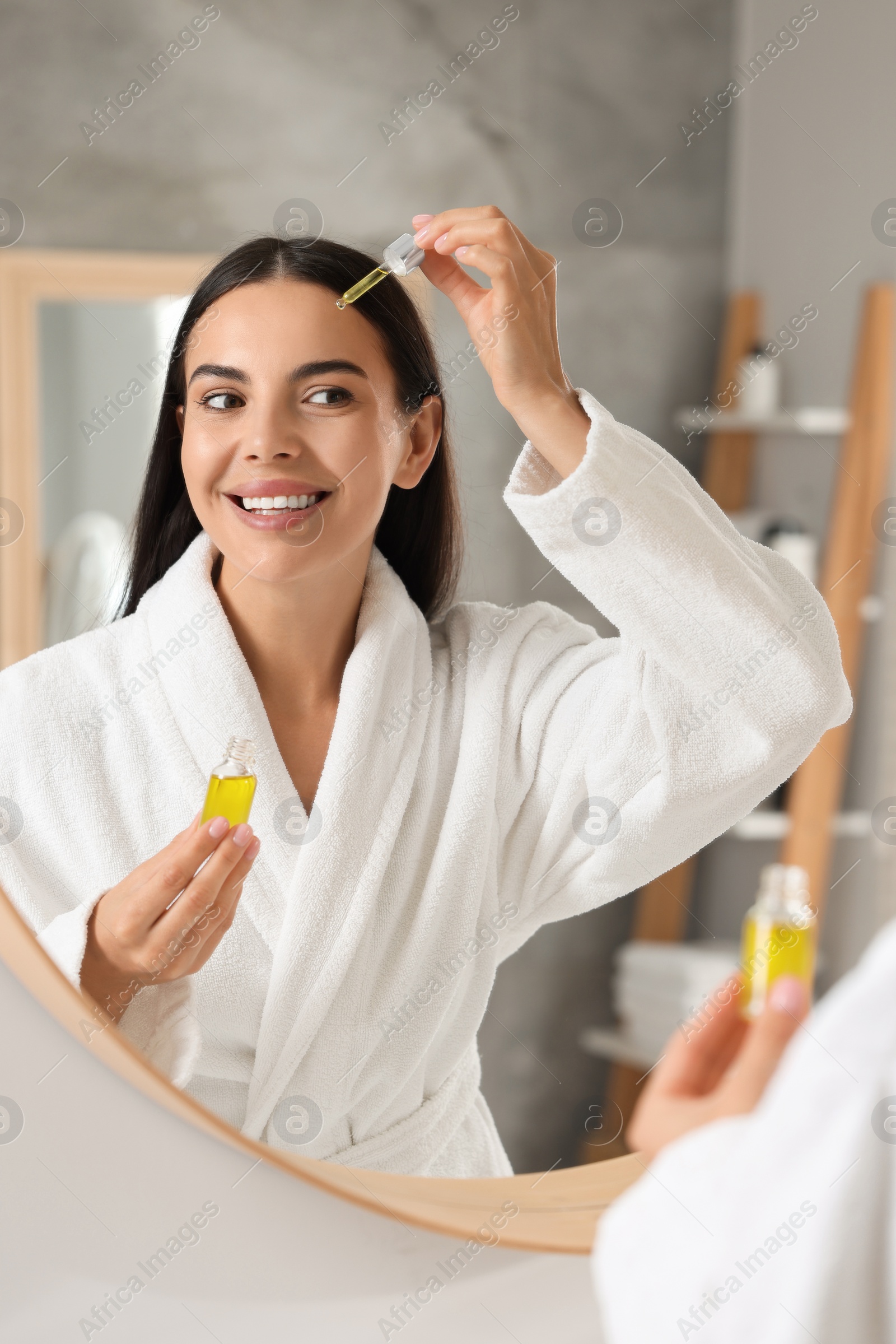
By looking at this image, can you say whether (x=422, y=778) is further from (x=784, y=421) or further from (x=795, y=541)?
(x=784, y=421)

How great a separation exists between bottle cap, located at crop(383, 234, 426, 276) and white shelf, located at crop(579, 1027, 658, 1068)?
1.69 ft

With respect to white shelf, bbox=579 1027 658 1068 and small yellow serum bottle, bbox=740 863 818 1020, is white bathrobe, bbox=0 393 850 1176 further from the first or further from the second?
white shelf, bbox=579 1027 658 1068

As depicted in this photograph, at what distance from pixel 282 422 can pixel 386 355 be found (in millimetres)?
54

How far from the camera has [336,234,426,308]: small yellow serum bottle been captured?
1.30ft

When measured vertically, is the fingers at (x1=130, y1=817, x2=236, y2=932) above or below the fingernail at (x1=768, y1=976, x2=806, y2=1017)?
above

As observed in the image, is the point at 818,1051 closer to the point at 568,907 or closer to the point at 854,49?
the point at 568,907

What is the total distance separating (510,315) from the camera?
39 cm

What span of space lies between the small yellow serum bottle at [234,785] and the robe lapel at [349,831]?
0.01m

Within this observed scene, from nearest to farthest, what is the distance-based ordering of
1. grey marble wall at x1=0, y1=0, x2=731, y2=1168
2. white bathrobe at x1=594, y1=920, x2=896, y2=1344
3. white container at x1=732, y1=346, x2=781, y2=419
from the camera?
white bathrobe at x1=594, y1=920, x2=896, y2=1344 → grey marble wall at x1=0, y1=0, x2=731, y2=1168 → white container at x1=732, y1=346, x2=781, y2=419

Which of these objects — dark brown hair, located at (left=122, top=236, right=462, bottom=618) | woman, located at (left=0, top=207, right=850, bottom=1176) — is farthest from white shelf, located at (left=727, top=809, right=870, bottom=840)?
dark brown hair, located at (left=122, top=236, right=462, bottom=618)

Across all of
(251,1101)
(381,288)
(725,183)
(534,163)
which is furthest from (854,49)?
(251,1101)

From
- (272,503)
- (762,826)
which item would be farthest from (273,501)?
(762,826)

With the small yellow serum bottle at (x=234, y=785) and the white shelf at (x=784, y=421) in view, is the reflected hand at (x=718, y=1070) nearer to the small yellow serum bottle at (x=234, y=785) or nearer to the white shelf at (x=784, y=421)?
the small yellow serum bottle at (x=234, y=785)

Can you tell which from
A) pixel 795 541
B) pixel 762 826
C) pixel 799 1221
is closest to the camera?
pixel 799 1221
